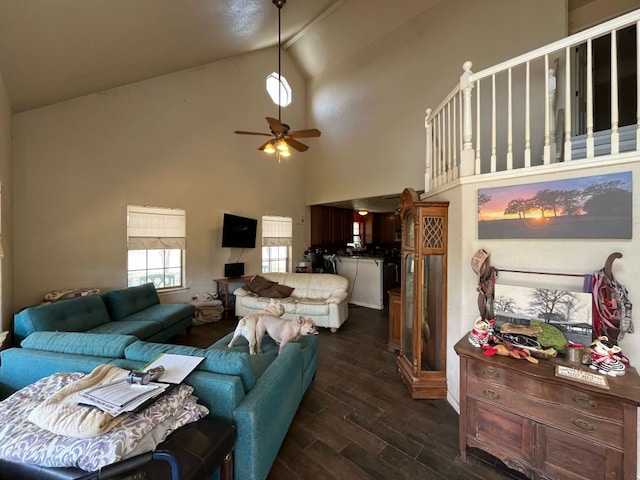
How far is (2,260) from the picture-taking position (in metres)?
2.65

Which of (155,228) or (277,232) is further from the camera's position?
(277,232)

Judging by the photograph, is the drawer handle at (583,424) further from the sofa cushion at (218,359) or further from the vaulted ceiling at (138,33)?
the vaulted ceiling at (138,33)

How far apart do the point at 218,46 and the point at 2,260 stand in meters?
4.18

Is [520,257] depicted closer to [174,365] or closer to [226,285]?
[174,365]

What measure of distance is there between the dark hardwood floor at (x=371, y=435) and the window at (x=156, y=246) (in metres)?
3.31

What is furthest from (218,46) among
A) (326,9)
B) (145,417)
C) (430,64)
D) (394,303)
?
(145,417)

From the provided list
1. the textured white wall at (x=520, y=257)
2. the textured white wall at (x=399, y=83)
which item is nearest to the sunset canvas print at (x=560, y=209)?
the textured white wall at (x=520, y=257)

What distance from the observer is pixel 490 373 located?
174 cm

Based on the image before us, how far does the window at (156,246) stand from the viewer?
4270 mm

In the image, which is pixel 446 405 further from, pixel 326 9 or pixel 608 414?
pixel 326 9

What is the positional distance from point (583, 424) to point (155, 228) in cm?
535

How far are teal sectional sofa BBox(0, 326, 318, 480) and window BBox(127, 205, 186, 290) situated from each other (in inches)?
101

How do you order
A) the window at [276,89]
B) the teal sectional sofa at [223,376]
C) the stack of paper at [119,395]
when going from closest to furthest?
the stack of paper at [119,395] < the teal sectional sofa at [223,376] < the window at [276,89]

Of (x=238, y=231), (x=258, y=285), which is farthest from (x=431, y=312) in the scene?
(x=238, y=231)
